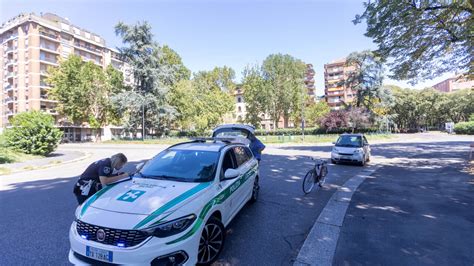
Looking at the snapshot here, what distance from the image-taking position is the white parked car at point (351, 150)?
37.7 ft

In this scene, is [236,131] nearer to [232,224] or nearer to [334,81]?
[232,224]

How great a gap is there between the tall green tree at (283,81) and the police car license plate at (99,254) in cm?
4681

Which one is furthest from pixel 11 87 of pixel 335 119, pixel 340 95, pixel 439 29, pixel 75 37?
pixel 340 95

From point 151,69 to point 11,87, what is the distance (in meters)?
36.7

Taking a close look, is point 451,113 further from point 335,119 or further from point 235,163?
point 235,163

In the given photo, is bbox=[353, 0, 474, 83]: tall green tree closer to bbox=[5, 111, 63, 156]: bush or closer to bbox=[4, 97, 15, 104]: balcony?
bbox=[5, 111, 63, 156]: bush

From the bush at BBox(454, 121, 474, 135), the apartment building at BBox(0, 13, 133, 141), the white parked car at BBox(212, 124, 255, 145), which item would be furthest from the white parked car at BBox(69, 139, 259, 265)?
the bush at BBox(454, 121, 474, 135)

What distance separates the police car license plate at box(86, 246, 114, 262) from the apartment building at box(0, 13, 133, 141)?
1857 inches

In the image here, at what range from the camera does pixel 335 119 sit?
1497 inches

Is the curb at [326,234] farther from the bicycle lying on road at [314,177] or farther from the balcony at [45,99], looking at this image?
the balcony at [45,99]

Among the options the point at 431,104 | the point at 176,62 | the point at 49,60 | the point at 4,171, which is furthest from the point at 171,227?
the point at 431,104

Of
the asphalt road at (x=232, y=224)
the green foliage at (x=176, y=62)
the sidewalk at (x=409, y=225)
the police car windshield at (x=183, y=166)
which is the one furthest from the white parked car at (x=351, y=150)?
the green foliage at (x=176, y=62)

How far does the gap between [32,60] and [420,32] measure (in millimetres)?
60192

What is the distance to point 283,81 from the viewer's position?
48.5 metres
